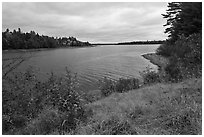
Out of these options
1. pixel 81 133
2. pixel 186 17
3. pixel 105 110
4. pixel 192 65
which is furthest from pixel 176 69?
pixel 186 17

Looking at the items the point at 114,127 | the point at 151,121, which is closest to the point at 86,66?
the point at 151,121

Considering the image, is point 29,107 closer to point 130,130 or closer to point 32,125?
point 32,125

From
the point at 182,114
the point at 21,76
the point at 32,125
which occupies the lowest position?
the point at 32,125

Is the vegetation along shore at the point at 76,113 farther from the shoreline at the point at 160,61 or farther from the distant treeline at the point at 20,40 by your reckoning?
the shoreline at the point at 160,61

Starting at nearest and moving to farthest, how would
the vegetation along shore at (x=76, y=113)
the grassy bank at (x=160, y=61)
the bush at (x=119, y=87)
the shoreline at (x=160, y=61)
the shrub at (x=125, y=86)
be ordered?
1. the vegetation along shore at (x=76, y=113)
2. the bush at (x=119, y=87)
3. the shrub at (x=125, y=86)
4. the shoreline at (x=160, y=61)
5. the grassy bank at (x=160, y=61)

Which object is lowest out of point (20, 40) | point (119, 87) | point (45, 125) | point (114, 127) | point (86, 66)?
point (86, 66)

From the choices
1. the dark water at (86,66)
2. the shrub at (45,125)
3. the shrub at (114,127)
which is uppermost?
the shrub at (114,127)

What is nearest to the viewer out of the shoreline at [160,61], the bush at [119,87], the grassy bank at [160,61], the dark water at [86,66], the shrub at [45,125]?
the shrub at [45,125]

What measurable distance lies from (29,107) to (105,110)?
1.84 meters

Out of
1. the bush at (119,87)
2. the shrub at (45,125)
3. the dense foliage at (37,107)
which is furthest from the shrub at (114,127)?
the bush at (119,87)

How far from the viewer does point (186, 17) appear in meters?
17.6

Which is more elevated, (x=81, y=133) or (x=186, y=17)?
(x=186, y=17)

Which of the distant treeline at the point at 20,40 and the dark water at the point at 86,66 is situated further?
the dark water at the point at 86,66

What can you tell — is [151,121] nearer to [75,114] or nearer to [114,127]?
[114,127]
